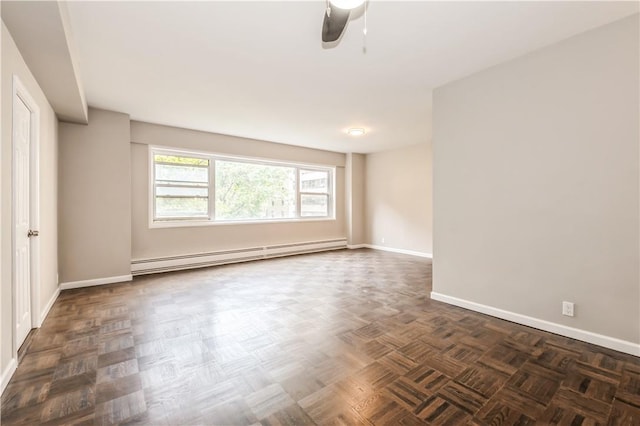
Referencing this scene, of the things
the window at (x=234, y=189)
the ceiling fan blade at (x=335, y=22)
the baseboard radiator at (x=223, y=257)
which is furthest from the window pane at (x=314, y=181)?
the ceiling fan blade at (x=335, y=22)

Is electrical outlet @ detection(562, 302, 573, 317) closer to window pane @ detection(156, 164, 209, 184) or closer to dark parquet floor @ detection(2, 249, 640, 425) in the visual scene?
dark parquet floor @ detection(2, 249, 640, 425)

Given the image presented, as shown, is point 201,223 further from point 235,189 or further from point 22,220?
point 22,220

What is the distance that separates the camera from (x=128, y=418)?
5.01 feet

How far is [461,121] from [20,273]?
436 centimetres

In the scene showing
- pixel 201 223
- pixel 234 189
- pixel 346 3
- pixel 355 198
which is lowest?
pixel 201 223

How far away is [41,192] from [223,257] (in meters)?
2.90

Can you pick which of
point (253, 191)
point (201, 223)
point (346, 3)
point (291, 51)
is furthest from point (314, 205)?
point (346, 3)

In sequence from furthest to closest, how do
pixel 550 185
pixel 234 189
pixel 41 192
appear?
pixel 234 189 < pixel 41 192 < pixel 550 185

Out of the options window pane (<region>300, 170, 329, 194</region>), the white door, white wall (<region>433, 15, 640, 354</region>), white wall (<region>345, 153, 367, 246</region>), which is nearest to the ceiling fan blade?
white wall (<region>433, 15, 640, 354</region>)

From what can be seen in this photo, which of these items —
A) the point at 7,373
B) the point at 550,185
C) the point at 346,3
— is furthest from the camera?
the point at 550,185

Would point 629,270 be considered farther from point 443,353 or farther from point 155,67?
point 155,67

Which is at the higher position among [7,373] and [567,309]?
[567,309]

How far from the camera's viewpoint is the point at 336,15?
1.68 metres

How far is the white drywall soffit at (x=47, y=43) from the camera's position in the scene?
5.72 feet
